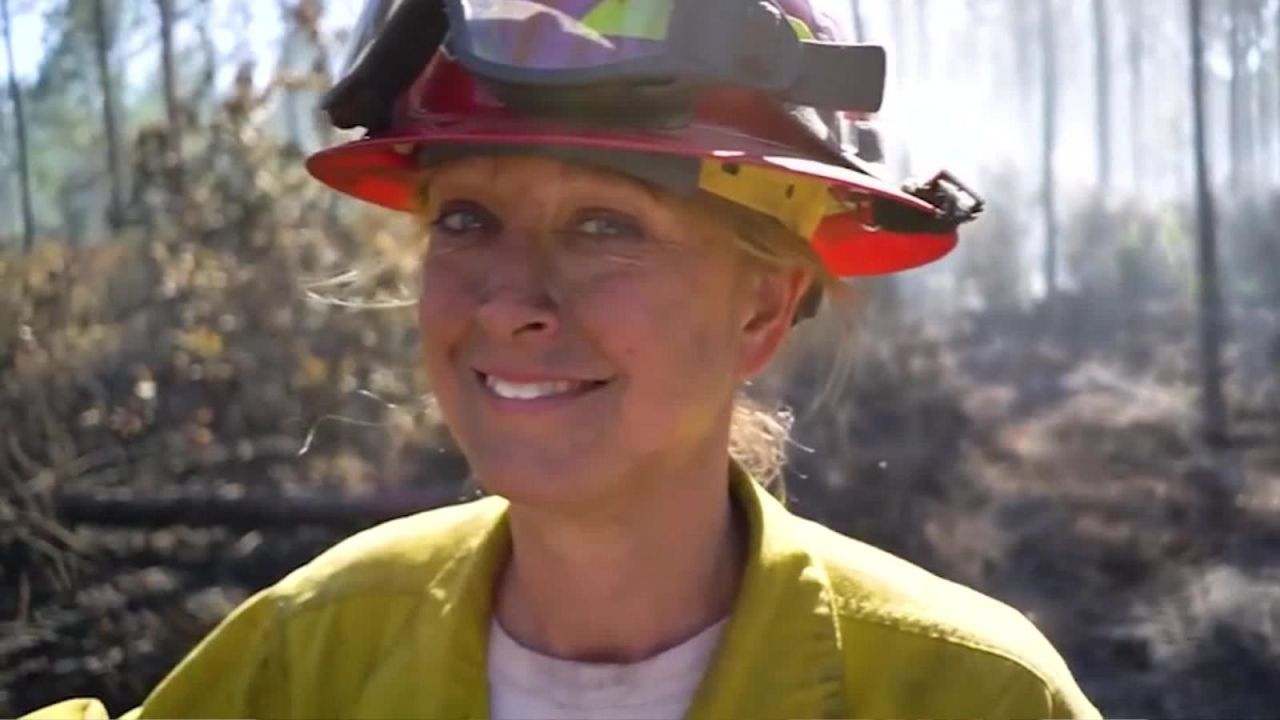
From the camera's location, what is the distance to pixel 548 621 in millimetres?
1466

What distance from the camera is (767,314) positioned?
1465 millimetres

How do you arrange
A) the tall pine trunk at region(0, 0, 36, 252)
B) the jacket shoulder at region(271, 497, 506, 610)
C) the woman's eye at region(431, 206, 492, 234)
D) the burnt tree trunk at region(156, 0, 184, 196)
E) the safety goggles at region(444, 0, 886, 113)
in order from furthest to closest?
the burnt tree trunk at region(156, 0, 184, 196)
the tall pine trunk at region(0, 0, 36, 252)
the jacket shoulder at region(271, 497, 506, 610)
the woman's eye at region(431, 206, 492, 234)
the safety goggles at region(444, 0, 886, 113)

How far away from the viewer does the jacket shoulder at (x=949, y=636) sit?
1.37 m

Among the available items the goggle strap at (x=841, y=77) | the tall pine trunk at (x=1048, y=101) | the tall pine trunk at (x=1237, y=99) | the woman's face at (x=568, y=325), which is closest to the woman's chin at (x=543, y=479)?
the woman's face at (x=568, y=325)

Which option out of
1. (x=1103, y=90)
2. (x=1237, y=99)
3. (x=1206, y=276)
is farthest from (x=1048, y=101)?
(x=1206, y=276)

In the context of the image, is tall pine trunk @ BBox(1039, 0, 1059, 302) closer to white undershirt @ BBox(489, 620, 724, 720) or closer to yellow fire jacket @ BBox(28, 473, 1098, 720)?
yellow fire jacket @ BBox(28, 473, 1098, 720)

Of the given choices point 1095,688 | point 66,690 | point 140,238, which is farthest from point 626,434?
point 140,238

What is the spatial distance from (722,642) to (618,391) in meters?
0.25

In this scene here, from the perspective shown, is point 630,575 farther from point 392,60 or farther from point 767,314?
point 392,60

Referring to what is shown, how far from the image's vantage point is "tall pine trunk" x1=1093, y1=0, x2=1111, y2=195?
3.15 m

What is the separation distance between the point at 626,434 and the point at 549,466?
0.07 meters

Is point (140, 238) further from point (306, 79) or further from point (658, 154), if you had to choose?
point (658, 154)

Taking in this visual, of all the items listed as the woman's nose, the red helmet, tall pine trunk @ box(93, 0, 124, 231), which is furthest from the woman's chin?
tall pine trunk @ box(93, 0, 124, 231)

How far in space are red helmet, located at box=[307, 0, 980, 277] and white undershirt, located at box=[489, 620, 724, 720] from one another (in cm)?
39
